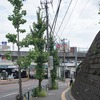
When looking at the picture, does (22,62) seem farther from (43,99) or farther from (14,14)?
(43,99)

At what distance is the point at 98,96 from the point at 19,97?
8939 millimetres

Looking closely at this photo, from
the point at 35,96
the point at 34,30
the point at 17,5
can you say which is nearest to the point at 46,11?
the point at 34,30

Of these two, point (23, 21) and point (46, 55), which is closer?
point (23, 21)

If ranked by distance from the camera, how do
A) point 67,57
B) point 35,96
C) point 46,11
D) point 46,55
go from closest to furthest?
point 35,96 < point 46,55 < point 46,11 < point 67,57

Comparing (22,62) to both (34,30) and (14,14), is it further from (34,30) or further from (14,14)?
(34,30)

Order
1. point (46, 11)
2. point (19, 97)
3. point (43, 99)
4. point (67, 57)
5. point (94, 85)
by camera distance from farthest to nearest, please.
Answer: point (67, 57)
point (46, 11)
point (43, 99)
point (19, 97)
point (94, 85)

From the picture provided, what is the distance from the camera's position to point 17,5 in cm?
2162

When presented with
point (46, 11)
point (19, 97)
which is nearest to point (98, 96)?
point (19, 97)

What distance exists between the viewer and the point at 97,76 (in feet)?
44.2

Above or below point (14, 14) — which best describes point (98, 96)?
below

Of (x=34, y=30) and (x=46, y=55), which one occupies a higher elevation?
(x=34, y=30)

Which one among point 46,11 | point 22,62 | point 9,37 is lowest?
point 22,62

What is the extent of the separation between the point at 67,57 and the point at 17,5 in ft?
352

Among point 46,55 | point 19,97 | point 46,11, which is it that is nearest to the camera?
point 19,97
